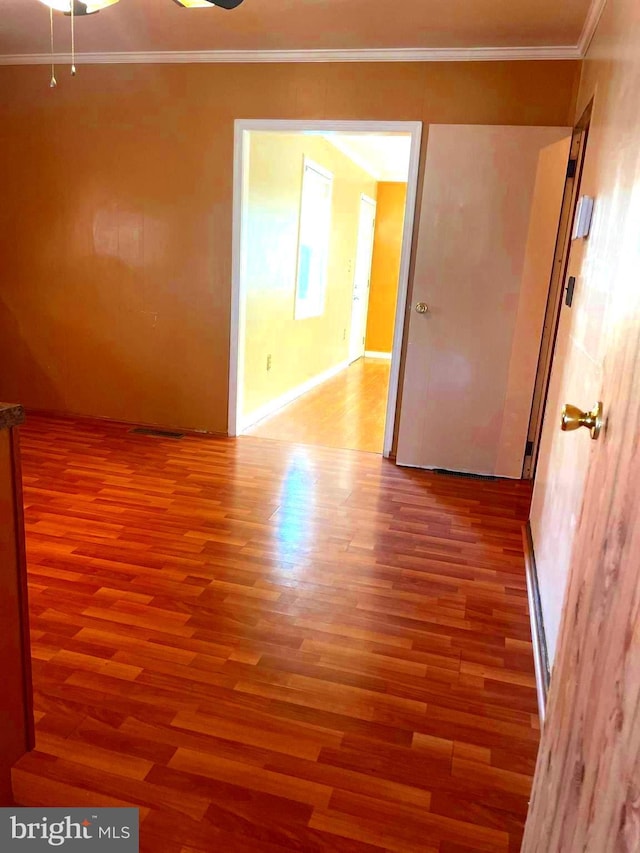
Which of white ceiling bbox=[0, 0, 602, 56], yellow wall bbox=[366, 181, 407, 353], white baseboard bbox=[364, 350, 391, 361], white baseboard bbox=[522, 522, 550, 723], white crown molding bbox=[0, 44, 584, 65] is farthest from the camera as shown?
white baseboard bbox=[364, 350, 391, 361]

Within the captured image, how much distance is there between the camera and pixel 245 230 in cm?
386

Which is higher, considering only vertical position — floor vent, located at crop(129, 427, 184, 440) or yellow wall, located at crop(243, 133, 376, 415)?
yellow wall, located at crop(243, 133, 376, 415)

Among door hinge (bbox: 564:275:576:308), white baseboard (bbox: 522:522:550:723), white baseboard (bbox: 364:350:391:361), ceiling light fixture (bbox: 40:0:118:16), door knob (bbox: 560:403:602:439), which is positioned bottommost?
white baseboard (bbox: 522:522:550:723)

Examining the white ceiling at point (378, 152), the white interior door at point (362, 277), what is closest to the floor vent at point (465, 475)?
the white ceiling at point (378, 152)

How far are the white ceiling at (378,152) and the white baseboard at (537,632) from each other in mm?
3638

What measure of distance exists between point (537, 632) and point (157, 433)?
113 inches

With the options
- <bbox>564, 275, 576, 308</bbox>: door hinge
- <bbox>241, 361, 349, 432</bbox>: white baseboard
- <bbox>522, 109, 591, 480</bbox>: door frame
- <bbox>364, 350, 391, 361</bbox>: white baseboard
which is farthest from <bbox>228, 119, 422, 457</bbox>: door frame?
<bbox>364, 350, 391, 361</bbox>: white baseboard

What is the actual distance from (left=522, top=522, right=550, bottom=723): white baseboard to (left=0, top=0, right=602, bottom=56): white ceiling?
2442mm

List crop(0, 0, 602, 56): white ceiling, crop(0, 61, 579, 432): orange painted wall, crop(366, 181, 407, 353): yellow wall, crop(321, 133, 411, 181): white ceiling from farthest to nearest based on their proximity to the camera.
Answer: crop(366, 181, 407, 353): yellow wall → crop(321, 133, 411, 181): white ceiling → crop(0, 61, 579, 432): orange painted wall → crop(0, 0, 602, 56): white ceiling

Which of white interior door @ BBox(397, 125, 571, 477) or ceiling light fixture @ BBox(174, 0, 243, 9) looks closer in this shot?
ceiling light fixture @ BBox(174, 0, 243, 9)

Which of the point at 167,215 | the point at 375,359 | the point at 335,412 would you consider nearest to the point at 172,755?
the point at 167,215

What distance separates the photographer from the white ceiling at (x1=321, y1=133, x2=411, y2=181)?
541cm

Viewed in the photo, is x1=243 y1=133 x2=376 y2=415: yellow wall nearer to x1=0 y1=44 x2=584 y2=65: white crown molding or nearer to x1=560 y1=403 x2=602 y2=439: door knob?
x1=0 y1=44 x2=584 y2=65: white crown molding

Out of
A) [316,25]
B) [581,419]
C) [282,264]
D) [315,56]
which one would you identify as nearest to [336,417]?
[282,264]
